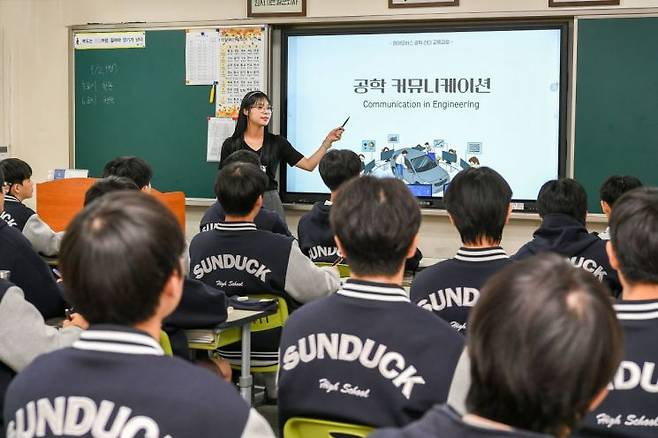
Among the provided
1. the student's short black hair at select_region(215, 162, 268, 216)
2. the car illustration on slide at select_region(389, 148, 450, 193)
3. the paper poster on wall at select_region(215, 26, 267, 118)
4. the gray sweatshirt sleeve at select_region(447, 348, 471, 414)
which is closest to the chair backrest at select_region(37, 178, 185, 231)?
the paper poster on wall at select_region(215, 26, 267, 118)

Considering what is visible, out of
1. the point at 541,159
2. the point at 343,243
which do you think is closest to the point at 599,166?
the point at 541,159

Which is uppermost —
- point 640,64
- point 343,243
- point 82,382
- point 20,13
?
point 20,13

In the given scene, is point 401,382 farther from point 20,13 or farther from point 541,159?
point 20,13

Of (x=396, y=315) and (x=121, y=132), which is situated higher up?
(x=121, y=132)

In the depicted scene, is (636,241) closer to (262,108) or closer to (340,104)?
(262,108)

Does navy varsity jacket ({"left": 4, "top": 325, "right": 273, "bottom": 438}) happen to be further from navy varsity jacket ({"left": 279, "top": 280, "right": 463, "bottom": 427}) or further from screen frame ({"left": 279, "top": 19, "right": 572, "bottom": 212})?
screen frame ({"left": 279, "top": 19, "right": 572, "bottom": 212})

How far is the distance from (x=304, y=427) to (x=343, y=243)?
16.1 inches

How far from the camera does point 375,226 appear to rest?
191 cm

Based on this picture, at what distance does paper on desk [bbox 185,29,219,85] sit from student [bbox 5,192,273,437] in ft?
16.6

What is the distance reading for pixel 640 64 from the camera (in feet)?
17.8

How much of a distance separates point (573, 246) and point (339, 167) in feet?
4.49

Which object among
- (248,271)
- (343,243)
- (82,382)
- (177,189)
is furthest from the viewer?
(177,189)

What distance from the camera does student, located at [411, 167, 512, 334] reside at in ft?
8.59

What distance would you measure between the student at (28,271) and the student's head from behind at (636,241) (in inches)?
73.2
